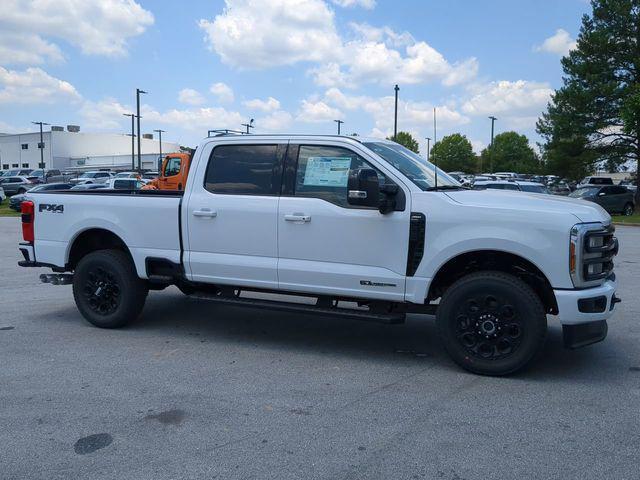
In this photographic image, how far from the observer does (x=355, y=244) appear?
5.41 m

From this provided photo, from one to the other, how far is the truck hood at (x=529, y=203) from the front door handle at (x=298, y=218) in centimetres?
127

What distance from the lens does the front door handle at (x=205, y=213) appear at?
19.5 ft

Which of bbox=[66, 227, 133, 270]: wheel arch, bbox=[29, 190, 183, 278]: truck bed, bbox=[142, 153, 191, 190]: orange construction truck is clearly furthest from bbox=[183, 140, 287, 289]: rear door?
bbox=[142, 153, 191, 190]: orange construction truck

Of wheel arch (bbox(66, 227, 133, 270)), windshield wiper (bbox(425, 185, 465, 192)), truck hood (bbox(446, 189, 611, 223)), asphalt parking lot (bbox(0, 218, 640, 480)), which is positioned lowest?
asphalt parking lot (bbox(0, 218, 640, 480))

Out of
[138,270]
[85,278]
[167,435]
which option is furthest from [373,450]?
[85,278]

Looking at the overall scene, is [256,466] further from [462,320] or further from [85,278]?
[85,278]

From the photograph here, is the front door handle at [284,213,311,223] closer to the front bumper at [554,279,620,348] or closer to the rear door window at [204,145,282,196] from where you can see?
the rear door window at [204,145,282,196]

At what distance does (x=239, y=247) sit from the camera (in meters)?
5.90

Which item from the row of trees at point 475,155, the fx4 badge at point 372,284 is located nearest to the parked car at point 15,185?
the fx4 badge at point 372,284

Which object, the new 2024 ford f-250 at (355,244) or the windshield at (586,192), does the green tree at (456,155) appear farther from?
the new 2024 ford f-250 at (355,244)

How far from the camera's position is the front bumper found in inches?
188

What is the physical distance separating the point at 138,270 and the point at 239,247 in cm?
128

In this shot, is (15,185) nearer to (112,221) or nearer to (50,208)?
(50,208)

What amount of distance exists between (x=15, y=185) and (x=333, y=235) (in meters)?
45.3
